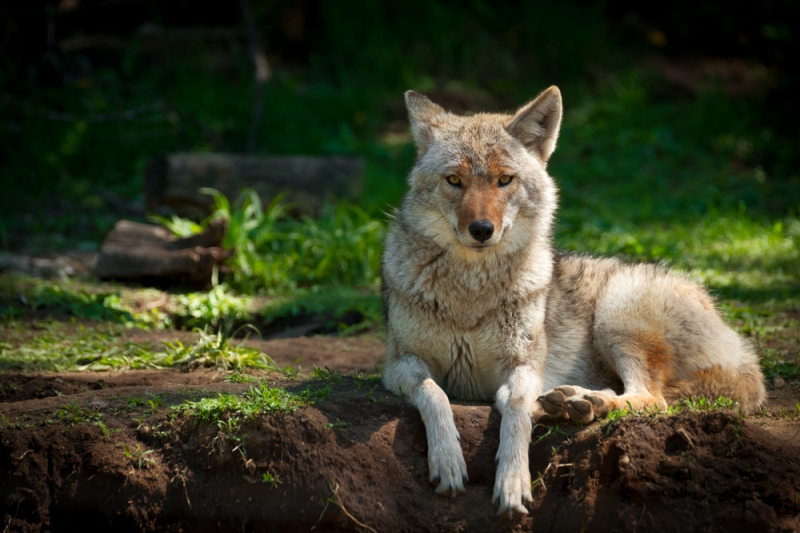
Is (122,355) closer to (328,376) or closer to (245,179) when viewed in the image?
(328,376)

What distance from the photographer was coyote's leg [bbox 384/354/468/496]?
3.34 m

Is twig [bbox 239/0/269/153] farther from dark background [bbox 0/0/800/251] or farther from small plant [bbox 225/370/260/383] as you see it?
small plant [bbox 225/370/260/383]

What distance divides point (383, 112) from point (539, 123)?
7.47 metres

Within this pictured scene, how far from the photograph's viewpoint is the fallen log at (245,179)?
8.07 m

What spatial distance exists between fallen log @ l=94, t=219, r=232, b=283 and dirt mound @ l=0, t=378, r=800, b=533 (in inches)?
123

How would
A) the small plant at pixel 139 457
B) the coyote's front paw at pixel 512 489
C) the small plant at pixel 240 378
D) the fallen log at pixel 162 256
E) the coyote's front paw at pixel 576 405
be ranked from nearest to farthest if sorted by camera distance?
the coyote's front paw at pixel 512 489 < the small plant at pixel 139 457 < the coyote's front paw at pixel 576 405 < the small plant at pixel 240 378 < the fallen log at pixel 162 256

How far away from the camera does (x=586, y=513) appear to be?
3.29 meters

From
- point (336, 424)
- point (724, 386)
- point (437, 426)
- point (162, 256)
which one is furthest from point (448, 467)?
point (162, 256)

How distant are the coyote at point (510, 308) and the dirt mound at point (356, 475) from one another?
1.13ft

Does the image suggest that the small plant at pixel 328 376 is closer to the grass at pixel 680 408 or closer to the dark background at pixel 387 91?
the grass at pixel 680 408

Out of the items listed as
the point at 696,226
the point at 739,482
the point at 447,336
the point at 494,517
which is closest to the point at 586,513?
→ the point at 494,517

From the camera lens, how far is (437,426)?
11.5ft

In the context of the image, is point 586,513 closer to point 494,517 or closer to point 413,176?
point 494,517

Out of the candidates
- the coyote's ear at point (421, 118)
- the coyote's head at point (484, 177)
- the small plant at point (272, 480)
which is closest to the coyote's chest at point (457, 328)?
→ the coyote's head at point (484, 177)
